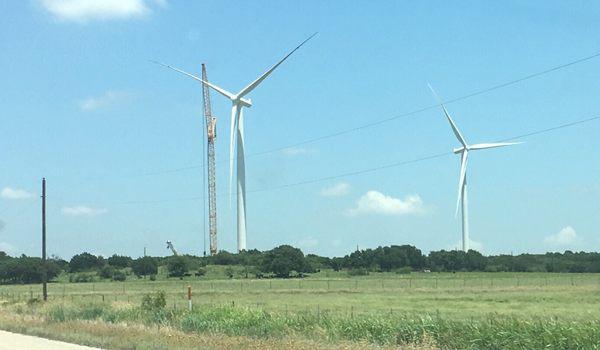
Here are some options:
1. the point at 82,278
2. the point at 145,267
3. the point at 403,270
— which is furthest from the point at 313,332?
the point at 403,270

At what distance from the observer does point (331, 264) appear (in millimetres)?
158000

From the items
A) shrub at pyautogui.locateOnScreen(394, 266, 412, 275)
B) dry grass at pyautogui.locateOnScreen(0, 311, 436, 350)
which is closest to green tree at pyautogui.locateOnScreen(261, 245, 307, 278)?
shrub at pyautogui.locateOnScreen(394, 266, 412, 275)

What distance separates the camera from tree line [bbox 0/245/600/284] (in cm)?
13088

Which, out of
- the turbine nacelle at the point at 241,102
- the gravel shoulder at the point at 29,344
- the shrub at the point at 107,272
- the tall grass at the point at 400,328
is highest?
the turbine nacelle at the point at 241,102

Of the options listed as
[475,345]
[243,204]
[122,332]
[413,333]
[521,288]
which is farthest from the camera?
[243,204]

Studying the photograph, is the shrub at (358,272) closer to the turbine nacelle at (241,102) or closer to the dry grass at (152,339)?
the turbine nacelle at (241,102)

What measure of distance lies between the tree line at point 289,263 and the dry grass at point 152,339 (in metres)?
89.5

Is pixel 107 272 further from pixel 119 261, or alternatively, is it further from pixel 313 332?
pixel 313 332

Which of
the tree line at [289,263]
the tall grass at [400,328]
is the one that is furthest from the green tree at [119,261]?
the tall grass at [400,328]

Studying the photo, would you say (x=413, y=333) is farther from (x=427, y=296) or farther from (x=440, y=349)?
(x=427, y=296)

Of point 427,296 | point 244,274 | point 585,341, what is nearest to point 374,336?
point 585,341

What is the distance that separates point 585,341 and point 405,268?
13747cm

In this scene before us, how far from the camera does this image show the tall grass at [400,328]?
18.4m

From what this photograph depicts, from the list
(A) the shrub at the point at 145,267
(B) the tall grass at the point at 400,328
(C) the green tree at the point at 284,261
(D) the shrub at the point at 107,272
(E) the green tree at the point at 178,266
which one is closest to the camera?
(B) the tall grass at the point at 400,328
